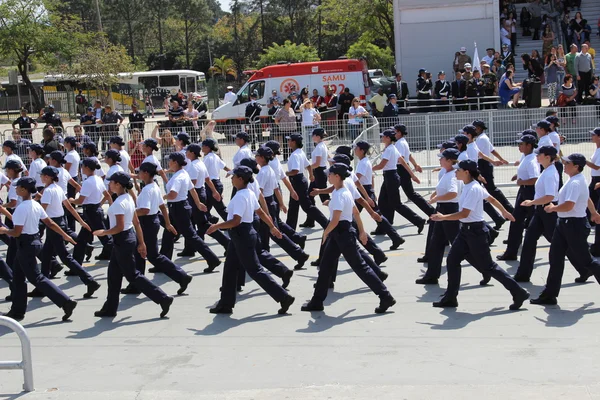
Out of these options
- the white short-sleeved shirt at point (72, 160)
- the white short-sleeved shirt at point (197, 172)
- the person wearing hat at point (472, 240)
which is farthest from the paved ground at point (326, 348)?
the white short-sleeved shirt at point (72, 160)

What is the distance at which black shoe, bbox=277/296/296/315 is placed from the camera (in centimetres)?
890

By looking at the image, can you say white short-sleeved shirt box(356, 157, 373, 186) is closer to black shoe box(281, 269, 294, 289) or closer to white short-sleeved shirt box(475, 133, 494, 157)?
white short-sleeved shirt box(475, 133, 494, 157)

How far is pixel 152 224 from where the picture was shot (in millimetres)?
9914

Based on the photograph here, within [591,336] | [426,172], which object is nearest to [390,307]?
[591,336]

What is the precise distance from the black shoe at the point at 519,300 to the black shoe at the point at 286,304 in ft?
7.72

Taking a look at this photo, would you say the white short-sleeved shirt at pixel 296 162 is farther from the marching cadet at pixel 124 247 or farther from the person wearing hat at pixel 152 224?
the marching cadet at pixel 124 247

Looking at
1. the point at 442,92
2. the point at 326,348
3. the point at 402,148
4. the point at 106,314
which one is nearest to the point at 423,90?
the point at 442,92

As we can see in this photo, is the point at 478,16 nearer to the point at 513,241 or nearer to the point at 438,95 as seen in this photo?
the point at 438,95

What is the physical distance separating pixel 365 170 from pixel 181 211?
287 centimetres

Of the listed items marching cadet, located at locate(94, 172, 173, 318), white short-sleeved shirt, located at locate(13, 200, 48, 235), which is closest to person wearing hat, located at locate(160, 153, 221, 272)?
marching cadet, located at locate(94, 172, 173, 318)

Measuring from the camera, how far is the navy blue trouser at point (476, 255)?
866cm

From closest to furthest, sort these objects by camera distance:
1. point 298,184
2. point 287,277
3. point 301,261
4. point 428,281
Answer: point 287,277
point 428,281
point 301,261
point 298,184

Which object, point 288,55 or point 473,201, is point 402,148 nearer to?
point 473,201

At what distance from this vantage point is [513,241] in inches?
435
